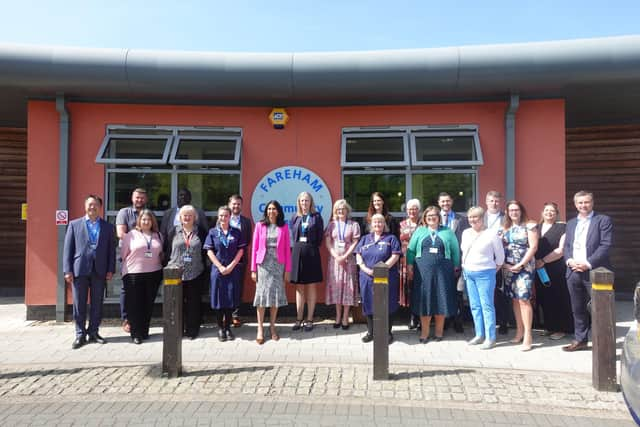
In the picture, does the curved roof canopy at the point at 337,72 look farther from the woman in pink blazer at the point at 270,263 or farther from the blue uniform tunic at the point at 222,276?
the blue uniform tunic at the point at 222,276

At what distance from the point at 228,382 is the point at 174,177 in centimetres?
361

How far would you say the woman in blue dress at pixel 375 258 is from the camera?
219 inches

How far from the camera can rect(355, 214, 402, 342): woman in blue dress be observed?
18.3 ft

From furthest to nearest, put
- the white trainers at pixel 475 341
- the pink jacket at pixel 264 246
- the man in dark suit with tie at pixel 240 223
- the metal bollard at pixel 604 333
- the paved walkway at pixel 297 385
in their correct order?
the man in dark suit with tie at pixel 240 223, the pink jacket at pixel 264 246, the white trainers at pixel 475 341, the metal bollard at pixel 604 333, the paved walkway at pixel 297 385

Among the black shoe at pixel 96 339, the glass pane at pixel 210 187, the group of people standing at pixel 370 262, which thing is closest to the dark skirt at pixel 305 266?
the group of people standing at pixel 370 262

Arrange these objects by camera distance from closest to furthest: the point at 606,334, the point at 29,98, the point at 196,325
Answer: the point at 606,334 → the point at 196,325 → the point at 29,98

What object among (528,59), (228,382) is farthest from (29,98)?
(528,59)

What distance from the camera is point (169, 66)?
240 inches

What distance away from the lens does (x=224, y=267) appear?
18.7 ft

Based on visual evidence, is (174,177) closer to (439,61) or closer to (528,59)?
(439,61)

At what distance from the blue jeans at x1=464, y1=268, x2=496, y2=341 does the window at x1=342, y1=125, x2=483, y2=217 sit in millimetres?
1645

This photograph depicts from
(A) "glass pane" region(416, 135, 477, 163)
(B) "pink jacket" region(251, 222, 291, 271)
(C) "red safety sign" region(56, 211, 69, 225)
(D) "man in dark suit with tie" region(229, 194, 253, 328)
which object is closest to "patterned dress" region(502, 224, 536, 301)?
(A) "glass pane" region(416, 135, 477, 163)

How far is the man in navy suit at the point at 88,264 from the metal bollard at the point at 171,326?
5.68 ft

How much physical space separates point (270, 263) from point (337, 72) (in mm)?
2724
